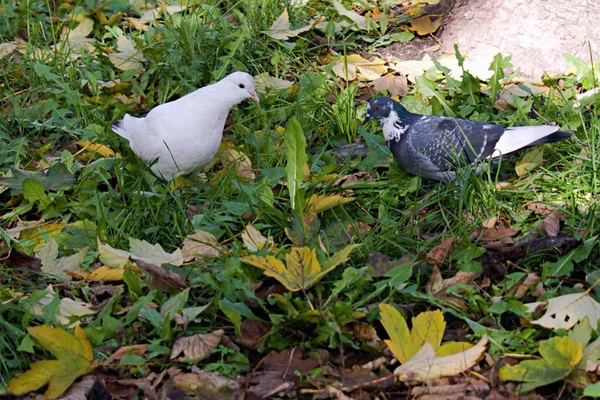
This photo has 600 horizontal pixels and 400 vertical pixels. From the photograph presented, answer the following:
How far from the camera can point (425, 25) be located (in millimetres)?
4742

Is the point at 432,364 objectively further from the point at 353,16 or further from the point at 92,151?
A: the point at 353,16

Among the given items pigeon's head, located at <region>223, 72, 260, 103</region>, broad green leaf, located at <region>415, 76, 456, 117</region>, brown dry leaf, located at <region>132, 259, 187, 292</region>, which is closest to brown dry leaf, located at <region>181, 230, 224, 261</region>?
brown dry leaf, located at <region>132, 259, 187, 292</region>

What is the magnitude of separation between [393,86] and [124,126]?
158 cm

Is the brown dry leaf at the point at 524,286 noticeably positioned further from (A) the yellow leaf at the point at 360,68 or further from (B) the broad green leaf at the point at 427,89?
(A) the yellow leaf at the point at 360,68

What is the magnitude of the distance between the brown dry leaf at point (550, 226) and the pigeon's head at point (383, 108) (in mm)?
1052

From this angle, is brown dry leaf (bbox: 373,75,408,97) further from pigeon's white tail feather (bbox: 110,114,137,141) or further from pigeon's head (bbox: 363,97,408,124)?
pigeon's white tail feather (bbox: 110,114,137,141)

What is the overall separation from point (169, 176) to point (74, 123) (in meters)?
0.82

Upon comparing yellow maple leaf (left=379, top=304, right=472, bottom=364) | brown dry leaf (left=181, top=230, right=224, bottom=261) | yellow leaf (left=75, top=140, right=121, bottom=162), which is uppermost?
yellow maple leaf (left=379, top=304, right=472, bottom=364)

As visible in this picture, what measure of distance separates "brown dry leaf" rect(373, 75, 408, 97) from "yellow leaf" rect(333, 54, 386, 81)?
0.10m

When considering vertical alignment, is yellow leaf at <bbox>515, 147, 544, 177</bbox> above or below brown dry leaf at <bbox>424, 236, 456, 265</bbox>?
below

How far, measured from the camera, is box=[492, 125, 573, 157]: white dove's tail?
3.38 meters

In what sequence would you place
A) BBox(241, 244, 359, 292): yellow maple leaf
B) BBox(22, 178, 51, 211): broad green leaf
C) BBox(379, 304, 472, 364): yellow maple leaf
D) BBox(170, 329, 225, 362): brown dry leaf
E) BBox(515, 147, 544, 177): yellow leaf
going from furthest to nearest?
1. BBox(515, 147, 544, 177): yellow leaf
2. BBox(22, 178, 51, 211): broad green leaf
3. BBox(241, 244, 359, 292): yellow maple leaf
4. BBox(170, 329, 225, 362): brown dry leaf
5. BBox(379, 304, 472, 364): yellow maple leaf

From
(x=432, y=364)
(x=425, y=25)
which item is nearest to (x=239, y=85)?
(x=425, y=25)

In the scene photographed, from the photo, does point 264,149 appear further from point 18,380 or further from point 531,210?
point 18,380
